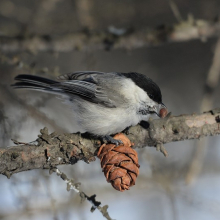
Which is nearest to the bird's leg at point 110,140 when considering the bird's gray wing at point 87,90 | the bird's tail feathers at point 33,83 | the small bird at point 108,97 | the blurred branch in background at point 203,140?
the small bird at point 108,97

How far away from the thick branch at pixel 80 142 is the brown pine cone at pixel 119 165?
0.12 metres

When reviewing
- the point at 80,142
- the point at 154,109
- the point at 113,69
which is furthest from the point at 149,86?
the point at 113,69

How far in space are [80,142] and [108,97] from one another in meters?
0.38

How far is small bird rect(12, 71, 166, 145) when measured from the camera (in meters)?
1.98

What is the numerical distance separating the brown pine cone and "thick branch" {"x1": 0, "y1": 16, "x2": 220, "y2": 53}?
1054mm

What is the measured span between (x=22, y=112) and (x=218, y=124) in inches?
42.2

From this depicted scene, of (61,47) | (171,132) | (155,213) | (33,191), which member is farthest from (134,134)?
(155,213)

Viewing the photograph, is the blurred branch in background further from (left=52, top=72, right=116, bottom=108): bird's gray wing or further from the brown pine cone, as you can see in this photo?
the brown pine cone

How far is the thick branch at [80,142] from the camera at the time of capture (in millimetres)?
1620

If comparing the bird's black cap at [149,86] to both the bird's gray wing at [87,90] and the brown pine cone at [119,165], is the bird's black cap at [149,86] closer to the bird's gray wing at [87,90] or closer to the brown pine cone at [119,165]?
the bird's gray wing at [87,90]

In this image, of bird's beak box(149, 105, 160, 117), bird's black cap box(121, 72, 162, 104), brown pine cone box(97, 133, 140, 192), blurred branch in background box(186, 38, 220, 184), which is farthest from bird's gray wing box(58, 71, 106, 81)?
blurred branch in background box(186, 38, 220, 184)

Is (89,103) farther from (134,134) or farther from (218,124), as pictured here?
(218,124)

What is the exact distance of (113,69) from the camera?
393 cm

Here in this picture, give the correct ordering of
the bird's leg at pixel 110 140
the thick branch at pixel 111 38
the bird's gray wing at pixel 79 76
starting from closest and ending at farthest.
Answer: the bird's leg at pixel 110 140, the bird's gray wing at pixel 79 76, the thick branch at pixel 111 38
